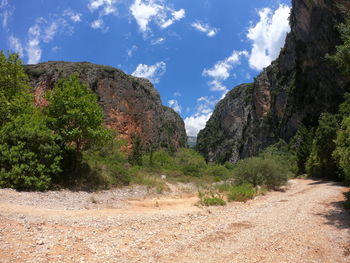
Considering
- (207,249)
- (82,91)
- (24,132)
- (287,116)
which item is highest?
(287,116)

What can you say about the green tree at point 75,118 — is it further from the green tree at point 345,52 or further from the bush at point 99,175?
the green tree at point 345,52

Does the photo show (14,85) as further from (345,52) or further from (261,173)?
(345,52)

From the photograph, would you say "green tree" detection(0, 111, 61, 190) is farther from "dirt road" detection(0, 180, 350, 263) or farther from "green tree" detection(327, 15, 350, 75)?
"green tree" detection(327, 15, 350, 75)

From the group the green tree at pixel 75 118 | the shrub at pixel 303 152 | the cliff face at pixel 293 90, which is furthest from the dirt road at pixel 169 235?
the shrub at pixel 303 152

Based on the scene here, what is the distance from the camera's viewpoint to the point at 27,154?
549 inches

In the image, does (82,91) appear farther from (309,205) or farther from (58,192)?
(309,205)

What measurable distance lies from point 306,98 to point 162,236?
170 feet

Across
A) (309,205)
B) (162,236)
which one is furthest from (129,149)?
(162,236)

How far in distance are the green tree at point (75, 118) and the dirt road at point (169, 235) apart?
5.43m

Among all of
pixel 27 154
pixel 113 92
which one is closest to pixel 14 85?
pixel 27 154

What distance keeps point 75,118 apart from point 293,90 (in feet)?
169

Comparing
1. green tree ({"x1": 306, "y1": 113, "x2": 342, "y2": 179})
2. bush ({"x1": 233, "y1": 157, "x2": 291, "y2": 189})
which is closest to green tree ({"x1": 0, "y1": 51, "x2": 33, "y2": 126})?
bush ({"x1": 233, "y1": 157, "x2": 291, "y2": 189})

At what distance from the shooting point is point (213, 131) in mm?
123500

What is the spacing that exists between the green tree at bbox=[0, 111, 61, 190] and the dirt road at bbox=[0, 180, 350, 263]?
1528 millimetres
